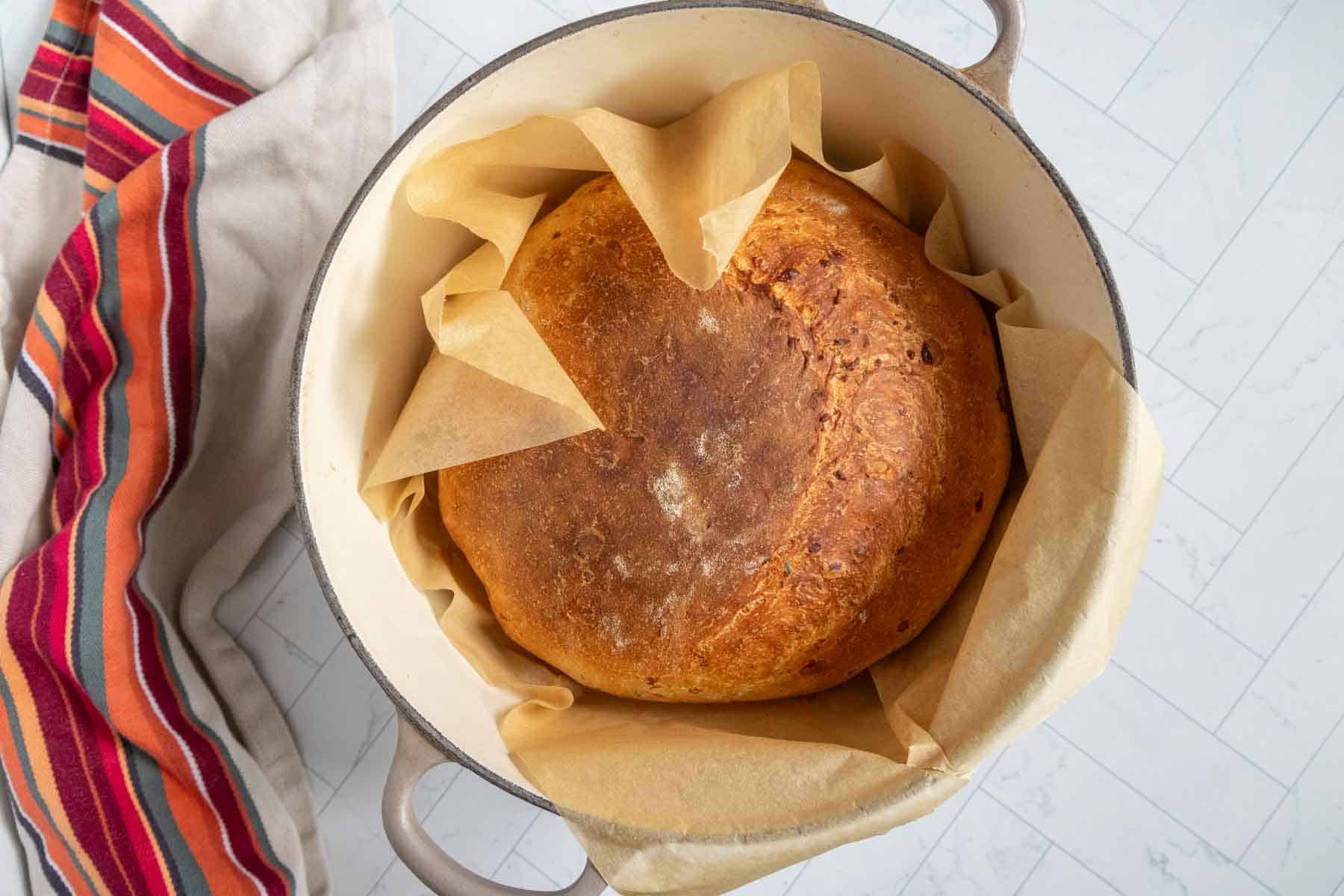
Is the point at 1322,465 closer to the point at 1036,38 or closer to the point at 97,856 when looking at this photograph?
the point at 1036,38

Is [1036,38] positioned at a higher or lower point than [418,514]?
higher

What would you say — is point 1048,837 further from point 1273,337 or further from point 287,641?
point 287,641

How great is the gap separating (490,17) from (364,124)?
0.12 m

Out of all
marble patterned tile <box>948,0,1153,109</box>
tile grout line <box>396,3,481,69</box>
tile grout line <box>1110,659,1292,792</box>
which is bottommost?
tile grout line <box>1110,659,1292,792</box>

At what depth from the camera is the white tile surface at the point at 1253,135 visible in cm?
72

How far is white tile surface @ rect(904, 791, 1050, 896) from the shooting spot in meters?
0.74

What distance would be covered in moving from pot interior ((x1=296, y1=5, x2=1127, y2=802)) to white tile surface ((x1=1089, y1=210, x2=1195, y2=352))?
0.54 feet

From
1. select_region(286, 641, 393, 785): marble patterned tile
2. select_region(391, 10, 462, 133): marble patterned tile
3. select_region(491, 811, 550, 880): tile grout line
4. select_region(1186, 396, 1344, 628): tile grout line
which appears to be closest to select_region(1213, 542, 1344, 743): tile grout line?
select_region(1186, 396, 1344, 628): tile grout line

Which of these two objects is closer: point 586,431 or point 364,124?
point 586,431

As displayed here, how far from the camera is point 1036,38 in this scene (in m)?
0.73

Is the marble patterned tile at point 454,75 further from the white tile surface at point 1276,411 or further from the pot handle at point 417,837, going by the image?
the white tile surface at point 1276,411

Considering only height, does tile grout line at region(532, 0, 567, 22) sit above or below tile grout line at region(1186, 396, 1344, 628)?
above

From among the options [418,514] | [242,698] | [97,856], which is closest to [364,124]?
[418,514]

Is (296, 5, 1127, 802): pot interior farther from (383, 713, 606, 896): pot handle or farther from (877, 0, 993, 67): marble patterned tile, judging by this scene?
(877, 0, 993, 67): marble patterned tile
